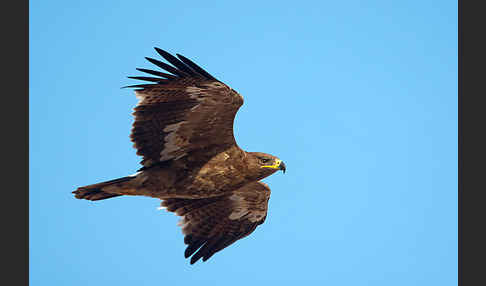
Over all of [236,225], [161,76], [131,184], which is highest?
[161,76]

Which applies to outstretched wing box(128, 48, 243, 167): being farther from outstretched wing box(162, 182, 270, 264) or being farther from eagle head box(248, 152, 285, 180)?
outstretched wing box(162, 182, 270, 264)

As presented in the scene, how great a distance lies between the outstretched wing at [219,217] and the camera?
37.3 ft

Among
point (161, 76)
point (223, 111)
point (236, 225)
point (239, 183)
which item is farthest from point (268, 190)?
point (161, 76)

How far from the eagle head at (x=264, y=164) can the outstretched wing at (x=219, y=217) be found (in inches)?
60.4

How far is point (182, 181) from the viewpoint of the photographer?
1022cm

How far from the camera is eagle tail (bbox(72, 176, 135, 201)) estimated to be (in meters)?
9.75

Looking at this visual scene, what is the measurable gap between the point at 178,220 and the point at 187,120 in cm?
235

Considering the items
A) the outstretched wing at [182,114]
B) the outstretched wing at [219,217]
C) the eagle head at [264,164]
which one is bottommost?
the outstretched wing at [219,217]

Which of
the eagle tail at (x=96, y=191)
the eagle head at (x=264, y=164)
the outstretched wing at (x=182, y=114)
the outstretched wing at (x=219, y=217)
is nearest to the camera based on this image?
the outstretched wing at (x=182, y=114)

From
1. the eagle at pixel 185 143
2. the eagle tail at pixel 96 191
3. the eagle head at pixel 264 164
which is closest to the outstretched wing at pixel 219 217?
the eagle at pixel 185 143

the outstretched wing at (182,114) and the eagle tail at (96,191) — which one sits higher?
the outstretched wing at (182,114)

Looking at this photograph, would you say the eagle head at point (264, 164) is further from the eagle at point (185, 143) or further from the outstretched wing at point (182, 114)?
the outstretched wing at point (182, 114)

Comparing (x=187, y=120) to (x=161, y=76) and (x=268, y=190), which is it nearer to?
(x=161, y=76)

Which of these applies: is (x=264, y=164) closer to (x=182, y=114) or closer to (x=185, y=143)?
(x=185, y=143)
